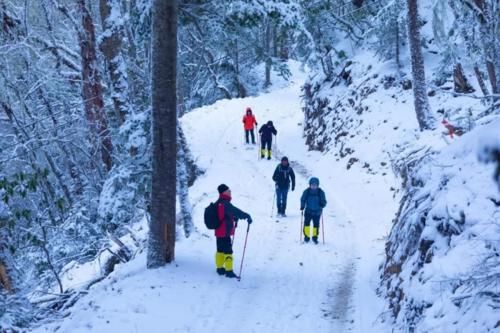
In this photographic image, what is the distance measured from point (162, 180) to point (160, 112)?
1.27 m

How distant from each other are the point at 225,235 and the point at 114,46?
5.84m

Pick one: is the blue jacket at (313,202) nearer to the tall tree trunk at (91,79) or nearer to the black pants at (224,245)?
the black pants at (224,245)

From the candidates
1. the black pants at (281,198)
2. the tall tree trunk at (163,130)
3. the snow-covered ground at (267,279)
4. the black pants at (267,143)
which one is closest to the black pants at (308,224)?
the snow-covered ground at (267,279)

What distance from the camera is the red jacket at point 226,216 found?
34.1 ft

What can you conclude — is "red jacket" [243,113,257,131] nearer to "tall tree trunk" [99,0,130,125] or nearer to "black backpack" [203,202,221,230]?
"tall tree trunk" [99,0,130,125]

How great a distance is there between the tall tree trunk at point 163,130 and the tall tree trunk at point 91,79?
16.1 ft

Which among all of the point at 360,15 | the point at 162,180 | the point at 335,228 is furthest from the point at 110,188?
the point at 360,15

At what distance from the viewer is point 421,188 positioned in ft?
29.7

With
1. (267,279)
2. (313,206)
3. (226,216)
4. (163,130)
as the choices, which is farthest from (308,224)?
(163,130)

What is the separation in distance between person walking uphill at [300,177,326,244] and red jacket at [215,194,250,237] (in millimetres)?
2940

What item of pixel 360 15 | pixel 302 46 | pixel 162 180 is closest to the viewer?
pixel 162 180

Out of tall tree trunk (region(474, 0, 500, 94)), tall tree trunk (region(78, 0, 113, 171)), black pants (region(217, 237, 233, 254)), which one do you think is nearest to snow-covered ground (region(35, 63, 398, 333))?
black pants (region(217, 237, 233, 254))

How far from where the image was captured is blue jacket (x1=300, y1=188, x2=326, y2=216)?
515 inches

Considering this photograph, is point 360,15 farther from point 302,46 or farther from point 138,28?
point 138,28
